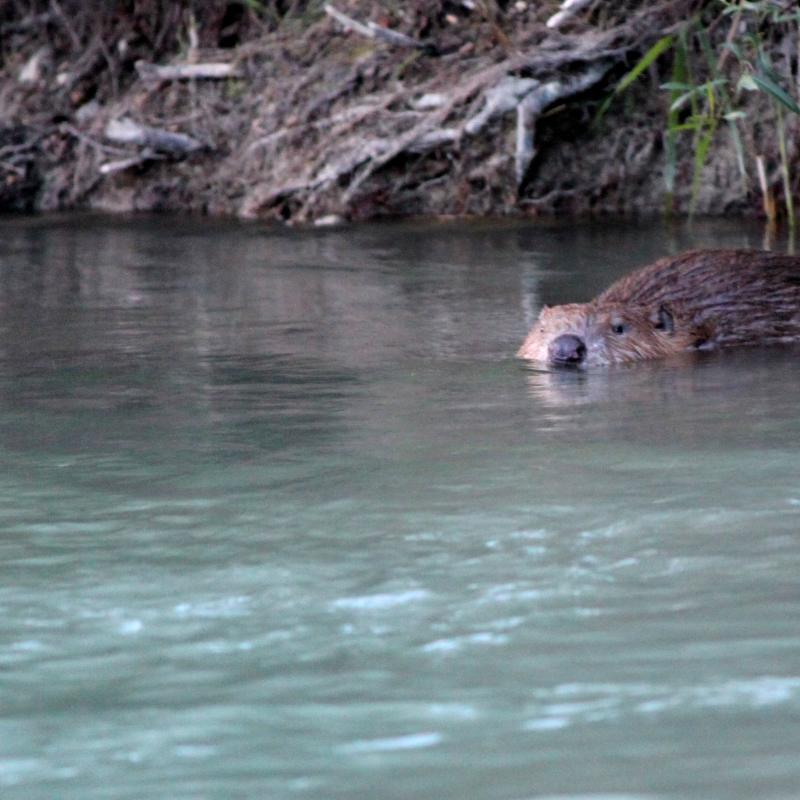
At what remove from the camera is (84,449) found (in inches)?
137

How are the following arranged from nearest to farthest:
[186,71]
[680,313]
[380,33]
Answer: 1. [680,313]
2. [380,33]
3. [186,71]

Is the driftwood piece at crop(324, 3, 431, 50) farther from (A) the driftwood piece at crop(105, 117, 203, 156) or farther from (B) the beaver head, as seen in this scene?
(B) the beaver head

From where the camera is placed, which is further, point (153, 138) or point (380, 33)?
point (153, 138)

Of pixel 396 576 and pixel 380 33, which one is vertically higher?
pixel 380 33

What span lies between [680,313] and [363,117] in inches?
195

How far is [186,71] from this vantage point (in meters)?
11.4

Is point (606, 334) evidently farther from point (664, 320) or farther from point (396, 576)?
point (396, 576)

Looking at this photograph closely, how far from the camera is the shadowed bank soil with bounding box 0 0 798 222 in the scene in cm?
950

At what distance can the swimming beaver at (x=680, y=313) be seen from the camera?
5.00 metres

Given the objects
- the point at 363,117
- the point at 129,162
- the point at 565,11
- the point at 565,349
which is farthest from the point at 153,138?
the point at 565,349

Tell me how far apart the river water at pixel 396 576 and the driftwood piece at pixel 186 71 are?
22.1 ft

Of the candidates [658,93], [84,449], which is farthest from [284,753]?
[658,93]

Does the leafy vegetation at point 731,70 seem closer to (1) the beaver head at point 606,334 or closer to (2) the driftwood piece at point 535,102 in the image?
(2) the driftwood piece at point 535,102

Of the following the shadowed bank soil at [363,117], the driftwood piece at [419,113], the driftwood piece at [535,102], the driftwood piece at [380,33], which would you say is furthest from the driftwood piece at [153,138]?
the driftwood piece at [535,102]
